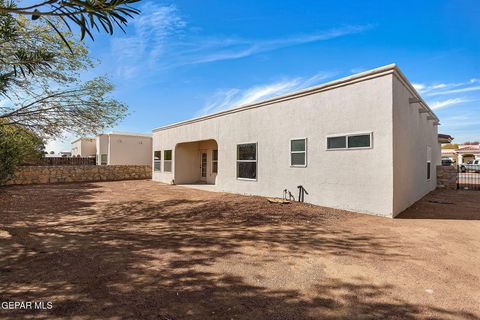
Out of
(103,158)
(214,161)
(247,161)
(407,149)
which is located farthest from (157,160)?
(407,149)

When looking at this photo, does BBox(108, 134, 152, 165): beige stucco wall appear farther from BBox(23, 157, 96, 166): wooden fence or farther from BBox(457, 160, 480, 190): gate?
BBox(457, 160, 480, 190): gate

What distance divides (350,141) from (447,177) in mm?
11021

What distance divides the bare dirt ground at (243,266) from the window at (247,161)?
157 inches

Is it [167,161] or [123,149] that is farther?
[123,149]

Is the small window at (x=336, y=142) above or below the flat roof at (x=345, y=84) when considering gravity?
below

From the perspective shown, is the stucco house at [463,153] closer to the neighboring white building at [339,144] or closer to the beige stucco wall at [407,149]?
the neighboring white building at [339,144]

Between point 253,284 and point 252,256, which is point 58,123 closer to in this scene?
point 252,256

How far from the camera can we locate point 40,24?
7102 mm

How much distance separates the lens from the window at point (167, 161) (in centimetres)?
1732

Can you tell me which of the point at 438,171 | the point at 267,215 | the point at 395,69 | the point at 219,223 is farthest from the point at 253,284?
the point at 438,171

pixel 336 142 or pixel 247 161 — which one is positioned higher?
pixel 336 142

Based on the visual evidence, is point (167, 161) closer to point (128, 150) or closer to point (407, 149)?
point (128, 150)

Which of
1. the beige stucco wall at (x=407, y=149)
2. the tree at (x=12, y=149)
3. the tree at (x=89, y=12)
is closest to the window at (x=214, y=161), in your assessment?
the tree at (x=12, y=149)

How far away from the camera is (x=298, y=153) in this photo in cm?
905
